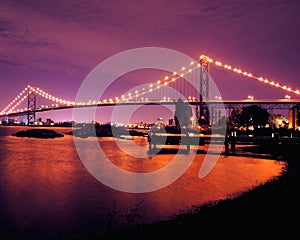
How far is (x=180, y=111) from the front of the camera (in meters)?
83.8

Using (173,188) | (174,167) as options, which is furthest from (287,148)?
(173,188)

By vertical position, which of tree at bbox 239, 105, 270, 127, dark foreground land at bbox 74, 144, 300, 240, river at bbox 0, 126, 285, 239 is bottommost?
river at bbox 0, 126, 285, 239

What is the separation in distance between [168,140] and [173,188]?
28.9 meters

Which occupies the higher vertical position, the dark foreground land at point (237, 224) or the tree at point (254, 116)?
the tree at point (254, 116)

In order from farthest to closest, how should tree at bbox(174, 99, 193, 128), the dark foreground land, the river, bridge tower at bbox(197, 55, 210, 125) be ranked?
tree at bbox(174, 99, 193, 128) → bridge tower at bbox(197, 55, 210, 125) → the river → the dark foreground land

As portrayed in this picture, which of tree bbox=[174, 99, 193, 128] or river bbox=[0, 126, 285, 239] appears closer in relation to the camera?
river bbox=[0, 126, 285, 239]

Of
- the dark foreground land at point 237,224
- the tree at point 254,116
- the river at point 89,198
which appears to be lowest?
the river at point 89,198

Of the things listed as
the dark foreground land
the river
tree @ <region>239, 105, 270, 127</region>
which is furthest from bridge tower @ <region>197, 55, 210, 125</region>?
the dark foreground land

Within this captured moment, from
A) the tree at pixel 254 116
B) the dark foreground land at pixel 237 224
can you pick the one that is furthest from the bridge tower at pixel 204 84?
the dark foreground land at pixel 237 224

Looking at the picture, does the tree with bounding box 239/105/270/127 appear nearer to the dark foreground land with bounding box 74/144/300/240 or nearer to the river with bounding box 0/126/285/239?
the river with bounding box 0/126/285/239

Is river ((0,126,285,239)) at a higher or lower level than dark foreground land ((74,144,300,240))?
lower

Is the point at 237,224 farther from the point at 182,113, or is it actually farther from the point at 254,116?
the point at 182,113

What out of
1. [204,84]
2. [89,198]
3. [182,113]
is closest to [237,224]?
[89,198]

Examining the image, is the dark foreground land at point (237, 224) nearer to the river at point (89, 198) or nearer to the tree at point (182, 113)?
the river at point (89, 198)
